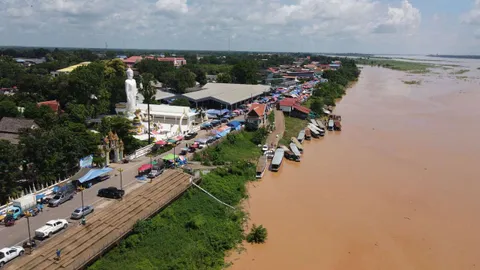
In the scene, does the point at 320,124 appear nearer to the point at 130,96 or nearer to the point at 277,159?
the point at 277,159

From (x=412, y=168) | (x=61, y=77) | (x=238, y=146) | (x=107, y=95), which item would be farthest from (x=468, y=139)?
(x=61, y=77)

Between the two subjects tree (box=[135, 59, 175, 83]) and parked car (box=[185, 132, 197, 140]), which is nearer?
parked car (box=[185, 132, 197, 140])

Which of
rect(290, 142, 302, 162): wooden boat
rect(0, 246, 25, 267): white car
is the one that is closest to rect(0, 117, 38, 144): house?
rect(0, 246, 25, 267): white car

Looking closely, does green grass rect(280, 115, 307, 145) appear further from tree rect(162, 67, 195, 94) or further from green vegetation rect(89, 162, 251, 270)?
tree rect(162, 67, 195, 94)

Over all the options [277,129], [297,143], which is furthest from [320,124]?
[297,143]

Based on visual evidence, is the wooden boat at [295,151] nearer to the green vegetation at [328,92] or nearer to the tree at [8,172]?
the green vegetation at [328,92]
